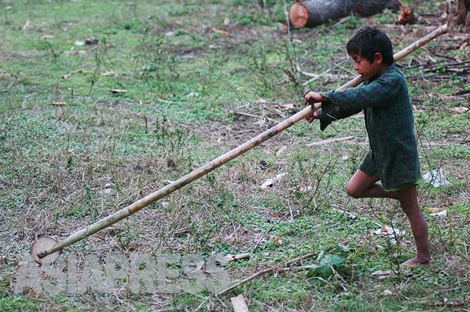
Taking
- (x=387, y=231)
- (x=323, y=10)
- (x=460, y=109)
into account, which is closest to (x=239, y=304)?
(x=387, y=231)

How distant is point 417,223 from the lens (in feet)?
10.7

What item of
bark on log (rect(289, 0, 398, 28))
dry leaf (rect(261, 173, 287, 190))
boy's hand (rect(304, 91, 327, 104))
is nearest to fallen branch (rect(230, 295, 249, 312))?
boy's hand (rect(304, 91, 327, 104))

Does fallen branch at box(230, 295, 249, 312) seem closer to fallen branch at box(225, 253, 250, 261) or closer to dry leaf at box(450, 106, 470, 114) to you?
fallen branch at box(225, 253, 250, 261)

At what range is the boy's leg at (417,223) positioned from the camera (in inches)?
129

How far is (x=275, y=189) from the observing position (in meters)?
4.52

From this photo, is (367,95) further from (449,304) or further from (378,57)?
(449,304)

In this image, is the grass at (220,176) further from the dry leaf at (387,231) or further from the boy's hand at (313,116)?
the boy's hand at (313,116)

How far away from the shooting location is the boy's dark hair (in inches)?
122

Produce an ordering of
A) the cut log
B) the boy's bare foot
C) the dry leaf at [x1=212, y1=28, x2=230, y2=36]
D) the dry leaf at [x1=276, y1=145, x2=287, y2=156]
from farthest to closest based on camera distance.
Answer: the dry leaf at [x1=212, y1=28, x2=230, y2=36] < the cut log < the dry leaf at [x1=276, y1=145, x2=287, y2=156] < the boy's bare foot

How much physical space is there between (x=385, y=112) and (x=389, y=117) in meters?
0.04

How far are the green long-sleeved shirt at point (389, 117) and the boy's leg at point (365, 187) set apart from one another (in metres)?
0.17

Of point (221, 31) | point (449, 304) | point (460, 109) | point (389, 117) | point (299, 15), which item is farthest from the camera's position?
point (221, 31)

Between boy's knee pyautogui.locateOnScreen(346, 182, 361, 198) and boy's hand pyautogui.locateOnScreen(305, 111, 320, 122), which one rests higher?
boy's hand pyautogui.locateOnScreen(305, 111, 320, 122)

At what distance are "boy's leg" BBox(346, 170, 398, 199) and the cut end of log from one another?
7.27m
